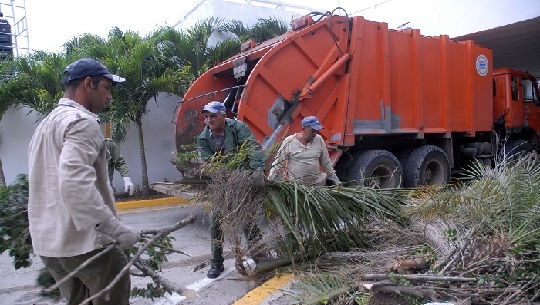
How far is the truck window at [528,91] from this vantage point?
957 cm

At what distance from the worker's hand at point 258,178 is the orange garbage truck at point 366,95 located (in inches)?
85.0

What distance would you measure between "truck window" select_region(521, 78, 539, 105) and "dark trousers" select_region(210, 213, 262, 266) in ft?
27.4

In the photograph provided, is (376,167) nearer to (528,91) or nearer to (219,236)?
(219,236)

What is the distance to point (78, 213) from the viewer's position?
1.92 meters

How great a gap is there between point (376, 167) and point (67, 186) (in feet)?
17.5

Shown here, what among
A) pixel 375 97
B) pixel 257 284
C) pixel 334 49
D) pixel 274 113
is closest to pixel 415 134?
pixel 375 97

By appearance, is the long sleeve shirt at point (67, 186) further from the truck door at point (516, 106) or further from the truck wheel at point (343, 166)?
the truck door at point (516, 106)

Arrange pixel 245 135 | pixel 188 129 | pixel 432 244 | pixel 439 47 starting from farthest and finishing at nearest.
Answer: pixel 439 47, pixel 188 129, pixel 245 135, pixel 432 244

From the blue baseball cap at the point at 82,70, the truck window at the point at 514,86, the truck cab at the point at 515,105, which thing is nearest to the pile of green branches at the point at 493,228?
the blue baseball cap at the point at 82,70

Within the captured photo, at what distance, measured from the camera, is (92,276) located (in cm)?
214

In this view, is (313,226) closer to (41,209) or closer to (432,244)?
(432,244)

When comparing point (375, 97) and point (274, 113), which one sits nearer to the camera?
point (274, 113)

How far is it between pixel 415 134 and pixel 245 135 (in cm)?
421

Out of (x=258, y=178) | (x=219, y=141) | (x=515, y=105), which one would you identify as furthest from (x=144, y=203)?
(x=515, y=105)
